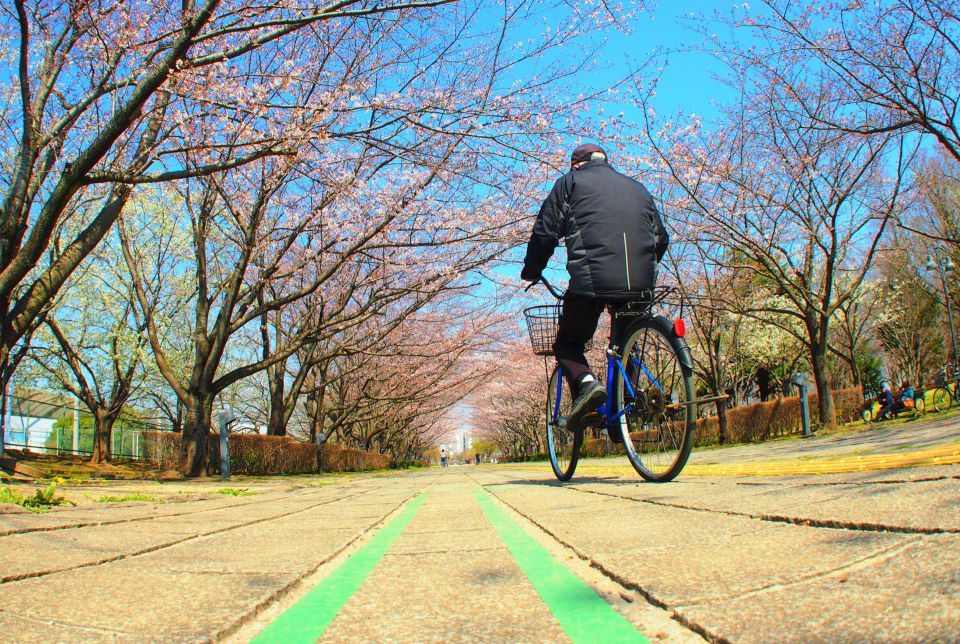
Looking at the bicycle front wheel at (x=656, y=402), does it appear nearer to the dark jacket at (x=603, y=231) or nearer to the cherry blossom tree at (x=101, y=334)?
the dark jacket at (x=603, y=231)

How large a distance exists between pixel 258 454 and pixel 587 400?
16.1 metres

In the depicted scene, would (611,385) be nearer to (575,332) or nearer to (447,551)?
(575,332)

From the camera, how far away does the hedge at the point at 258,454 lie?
1730 centimetres

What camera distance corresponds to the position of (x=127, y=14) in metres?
9.49

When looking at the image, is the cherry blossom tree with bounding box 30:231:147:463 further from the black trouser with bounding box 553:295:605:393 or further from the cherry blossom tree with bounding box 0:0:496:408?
the black trouser with bounding box 553:295:605:393

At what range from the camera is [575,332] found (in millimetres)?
4520

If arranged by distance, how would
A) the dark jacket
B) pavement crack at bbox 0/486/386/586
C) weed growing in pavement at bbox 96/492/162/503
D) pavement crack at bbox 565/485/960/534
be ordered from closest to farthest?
pavement crack at bbox 565/485/960/534 < pavement crack at bbox 0/486/386/586 < the dark jacket < weed growing in pavement at bbox 96/492/162/503

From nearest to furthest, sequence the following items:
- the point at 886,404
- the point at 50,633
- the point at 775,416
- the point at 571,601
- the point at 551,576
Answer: the point at 50,633 → the point at 571,601 → the point at 551,576 → the point at 886,404 → the point at 775,416

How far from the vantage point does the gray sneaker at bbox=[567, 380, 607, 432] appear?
13.9 feet

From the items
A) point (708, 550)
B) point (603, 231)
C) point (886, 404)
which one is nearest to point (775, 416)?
point (886, 404)

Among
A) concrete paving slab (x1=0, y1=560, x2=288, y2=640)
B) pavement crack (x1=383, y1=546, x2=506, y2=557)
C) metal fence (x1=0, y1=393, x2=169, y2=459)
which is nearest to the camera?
concrete paving slab (x1=0, y1=560, x2=288, y2=640)

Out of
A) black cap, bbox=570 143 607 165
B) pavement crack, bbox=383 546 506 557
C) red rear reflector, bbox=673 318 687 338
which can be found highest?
black cap, bbox=570 143 607 165

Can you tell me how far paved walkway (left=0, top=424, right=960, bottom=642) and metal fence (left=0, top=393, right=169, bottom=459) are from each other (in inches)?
1203

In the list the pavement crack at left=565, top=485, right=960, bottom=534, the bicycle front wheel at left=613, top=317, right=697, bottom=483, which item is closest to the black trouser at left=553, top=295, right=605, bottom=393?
the bicycle front wheel at left=613, top=317, right=697, bottom=483
